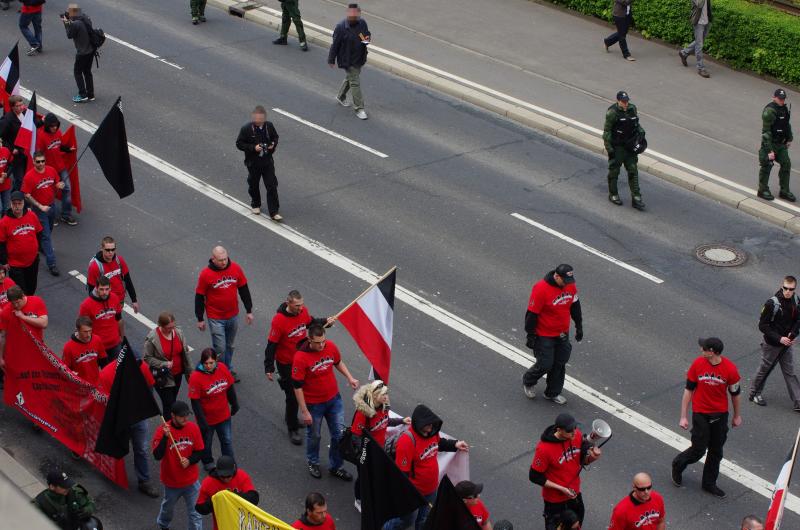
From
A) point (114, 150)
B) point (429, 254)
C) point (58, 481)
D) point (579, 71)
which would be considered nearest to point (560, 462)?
point (58, 481)

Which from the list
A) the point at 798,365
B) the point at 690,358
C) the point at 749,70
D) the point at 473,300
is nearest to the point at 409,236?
the point at 473,300

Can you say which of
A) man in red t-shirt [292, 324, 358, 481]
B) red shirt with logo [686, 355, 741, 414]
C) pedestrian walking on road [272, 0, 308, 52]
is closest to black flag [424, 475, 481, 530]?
man in red t-shirt [292, 324, 358, 481]

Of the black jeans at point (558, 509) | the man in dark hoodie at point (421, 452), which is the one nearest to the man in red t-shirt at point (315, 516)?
the man in dark hoodie at point (421, 452)

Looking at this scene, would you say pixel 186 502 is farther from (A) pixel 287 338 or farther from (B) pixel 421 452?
(B) pixel 421 452

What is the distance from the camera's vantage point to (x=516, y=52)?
22.5m

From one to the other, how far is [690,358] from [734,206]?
4818 mm

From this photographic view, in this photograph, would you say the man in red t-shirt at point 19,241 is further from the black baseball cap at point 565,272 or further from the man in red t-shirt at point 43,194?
the black baseball cap at point 565,272

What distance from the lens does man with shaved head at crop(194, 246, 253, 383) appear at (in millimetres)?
11820

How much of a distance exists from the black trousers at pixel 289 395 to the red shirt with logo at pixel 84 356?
173 centimetres

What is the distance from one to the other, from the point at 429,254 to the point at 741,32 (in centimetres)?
986

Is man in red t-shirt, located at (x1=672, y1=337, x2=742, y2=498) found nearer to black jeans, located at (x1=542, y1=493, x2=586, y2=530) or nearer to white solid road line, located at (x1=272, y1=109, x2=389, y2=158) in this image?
black jeans, located at (x1=542, y1=493, x2=586, y2=530)

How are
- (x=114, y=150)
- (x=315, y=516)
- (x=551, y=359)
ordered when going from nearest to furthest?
1. (x=315, y=516)
2. (x=551, y=359)
3. (x=114, y=150)

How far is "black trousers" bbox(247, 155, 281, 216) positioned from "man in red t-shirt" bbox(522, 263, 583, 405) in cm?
509

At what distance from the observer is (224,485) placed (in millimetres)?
8898
